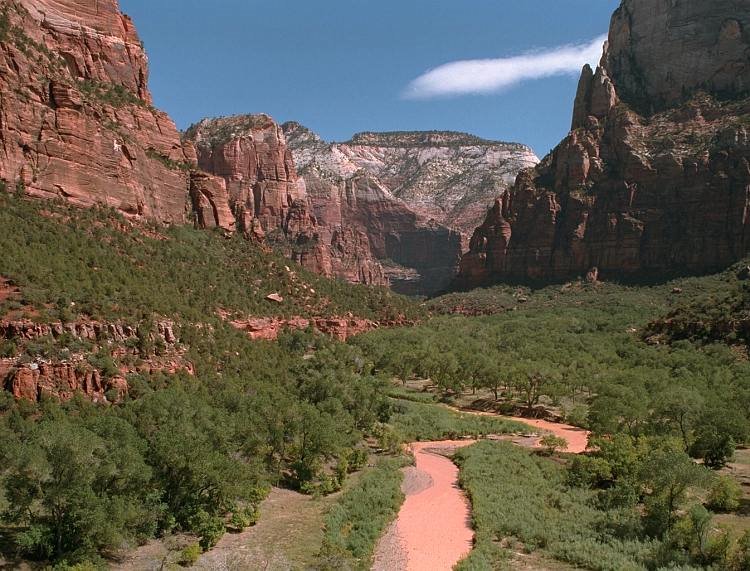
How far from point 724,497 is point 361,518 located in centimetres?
1561

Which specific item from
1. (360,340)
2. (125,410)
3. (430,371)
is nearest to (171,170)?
(360,340)

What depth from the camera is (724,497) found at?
2862 cm

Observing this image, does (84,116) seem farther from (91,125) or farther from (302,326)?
(302,326)

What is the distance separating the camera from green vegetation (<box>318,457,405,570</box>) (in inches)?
968

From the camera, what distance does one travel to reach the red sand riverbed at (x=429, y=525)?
83.6 ft

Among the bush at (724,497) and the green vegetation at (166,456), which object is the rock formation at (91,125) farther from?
the bush at (724,497)

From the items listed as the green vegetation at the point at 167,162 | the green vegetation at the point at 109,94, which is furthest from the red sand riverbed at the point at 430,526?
the green vegetation at the point at 109,94

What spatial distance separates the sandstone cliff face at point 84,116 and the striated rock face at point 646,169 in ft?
Result: 287

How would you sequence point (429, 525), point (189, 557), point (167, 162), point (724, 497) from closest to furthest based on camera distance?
A: 1. point (189, 557)
2. point (724, 497)
3. point (429, 525)
4. point (167, 162)

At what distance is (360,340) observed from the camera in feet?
260

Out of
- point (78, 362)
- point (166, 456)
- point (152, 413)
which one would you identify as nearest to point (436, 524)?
point (166, 456)

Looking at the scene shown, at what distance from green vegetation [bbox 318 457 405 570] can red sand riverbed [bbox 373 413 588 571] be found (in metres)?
0.48

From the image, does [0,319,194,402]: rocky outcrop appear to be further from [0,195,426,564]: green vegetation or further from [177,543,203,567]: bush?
[177,543,203,567]: bush

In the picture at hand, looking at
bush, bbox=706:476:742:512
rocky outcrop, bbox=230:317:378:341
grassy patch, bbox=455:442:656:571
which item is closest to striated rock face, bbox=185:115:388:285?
rocky outcrop, bbox=230:317:378:341
